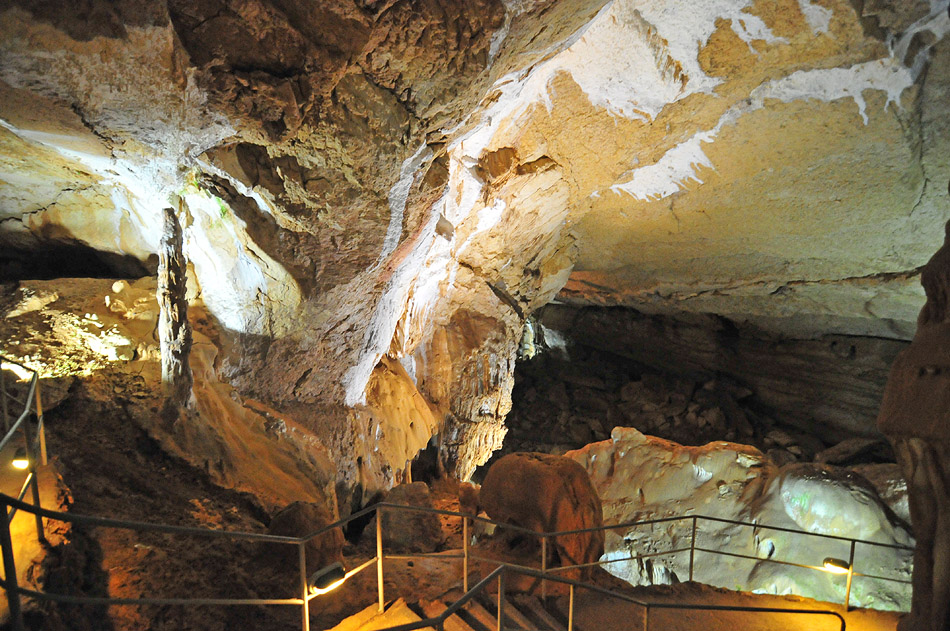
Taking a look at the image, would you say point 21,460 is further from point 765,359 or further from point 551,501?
point 765,359

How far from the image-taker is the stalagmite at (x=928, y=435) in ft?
10.4

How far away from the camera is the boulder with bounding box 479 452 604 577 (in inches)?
220

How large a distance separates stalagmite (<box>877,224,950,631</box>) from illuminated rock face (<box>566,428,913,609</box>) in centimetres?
326

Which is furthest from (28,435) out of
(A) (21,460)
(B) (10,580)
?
(B) (10,580)

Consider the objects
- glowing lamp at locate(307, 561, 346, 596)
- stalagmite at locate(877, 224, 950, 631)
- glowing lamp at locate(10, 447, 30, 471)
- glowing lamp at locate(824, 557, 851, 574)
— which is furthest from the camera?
glowing lamp at locate(824, 557, 851, 574)

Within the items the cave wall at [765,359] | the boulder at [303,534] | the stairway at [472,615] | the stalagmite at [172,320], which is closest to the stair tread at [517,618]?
the stairway at [472,615]

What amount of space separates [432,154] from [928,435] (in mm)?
3978

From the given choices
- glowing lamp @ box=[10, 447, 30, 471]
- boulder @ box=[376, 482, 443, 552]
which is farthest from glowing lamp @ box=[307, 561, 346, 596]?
boulder @ box=[376, 482, 443, 552]

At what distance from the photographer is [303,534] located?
4.41 m

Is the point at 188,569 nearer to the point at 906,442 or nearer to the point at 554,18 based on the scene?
the point at 554,18

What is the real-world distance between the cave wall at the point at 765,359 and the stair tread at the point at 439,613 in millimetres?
12041

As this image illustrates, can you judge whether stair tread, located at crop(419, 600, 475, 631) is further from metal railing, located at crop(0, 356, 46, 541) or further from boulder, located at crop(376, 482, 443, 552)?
boulder, located at crop(376, 482, 443, 552)

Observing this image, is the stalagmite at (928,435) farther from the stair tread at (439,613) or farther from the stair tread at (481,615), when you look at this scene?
the stair tread at (439,613)

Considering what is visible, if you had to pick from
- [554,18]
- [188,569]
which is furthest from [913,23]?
[188,569]
